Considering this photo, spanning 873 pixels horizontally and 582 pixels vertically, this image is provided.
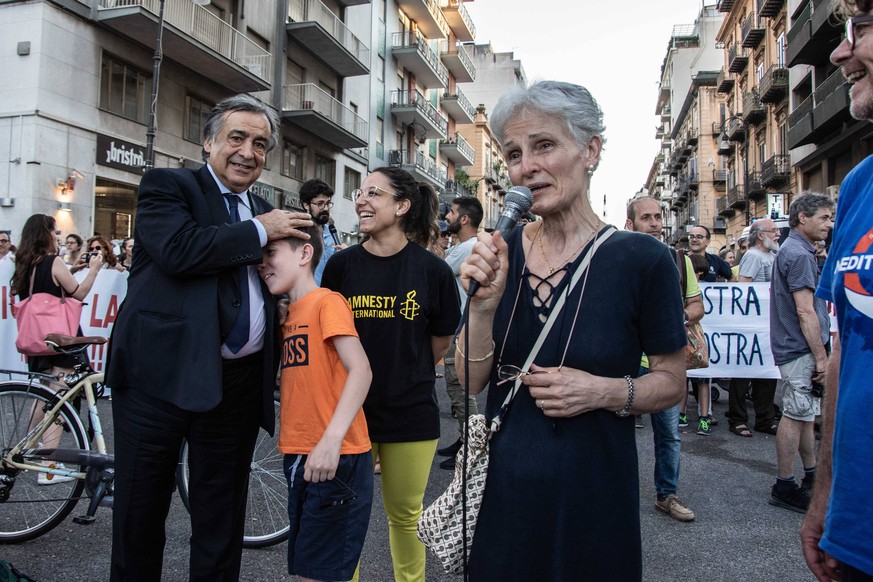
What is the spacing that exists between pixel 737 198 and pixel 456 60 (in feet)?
64.3

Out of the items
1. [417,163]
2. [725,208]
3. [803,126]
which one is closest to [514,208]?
[803,126]

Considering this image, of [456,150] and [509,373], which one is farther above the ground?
[456,150]

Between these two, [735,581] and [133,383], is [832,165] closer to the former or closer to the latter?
[735,581]

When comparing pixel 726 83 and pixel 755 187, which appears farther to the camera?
pixel 726 83

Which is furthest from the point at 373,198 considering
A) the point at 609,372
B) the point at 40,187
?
the point at 40,187

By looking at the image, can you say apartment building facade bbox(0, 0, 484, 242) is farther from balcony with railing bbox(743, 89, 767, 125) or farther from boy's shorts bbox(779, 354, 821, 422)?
balcony with railing bbox(743, 89, 767, 125)

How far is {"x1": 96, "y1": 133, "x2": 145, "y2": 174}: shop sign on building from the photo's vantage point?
46.8 ft

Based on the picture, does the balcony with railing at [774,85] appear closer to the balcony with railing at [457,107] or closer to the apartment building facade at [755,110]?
the apartment building facade at [755,110]

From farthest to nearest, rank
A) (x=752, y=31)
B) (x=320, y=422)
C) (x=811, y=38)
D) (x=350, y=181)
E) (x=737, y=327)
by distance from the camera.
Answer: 1. (x=752, y=31)
2. (x=350, y=181)
3. (x=811, y=38)
4. (x=737, y=327)
5. (x=320, y=422)

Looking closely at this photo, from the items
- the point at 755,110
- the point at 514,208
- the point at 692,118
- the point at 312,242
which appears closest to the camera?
the point at 514,208

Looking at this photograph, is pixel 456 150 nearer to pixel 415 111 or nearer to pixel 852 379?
pixel 415 111

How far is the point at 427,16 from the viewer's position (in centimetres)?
3272

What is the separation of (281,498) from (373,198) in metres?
1.99

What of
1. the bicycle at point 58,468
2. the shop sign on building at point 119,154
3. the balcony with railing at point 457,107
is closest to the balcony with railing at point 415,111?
the balcony with railing at point 457,107
